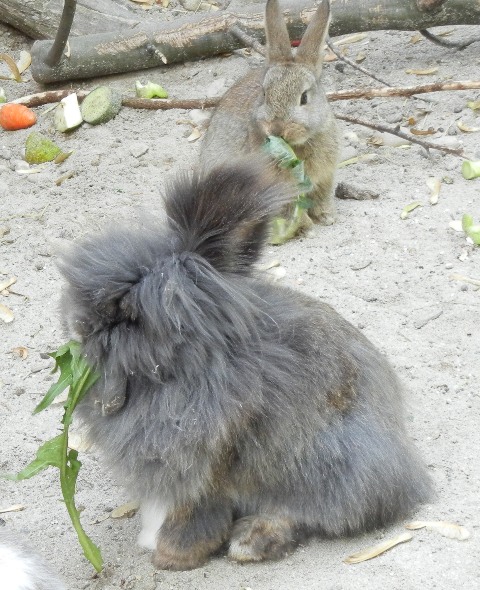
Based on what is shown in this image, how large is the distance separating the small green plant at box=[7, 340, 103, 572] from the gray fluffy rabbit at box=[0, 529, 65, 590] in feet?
1.54

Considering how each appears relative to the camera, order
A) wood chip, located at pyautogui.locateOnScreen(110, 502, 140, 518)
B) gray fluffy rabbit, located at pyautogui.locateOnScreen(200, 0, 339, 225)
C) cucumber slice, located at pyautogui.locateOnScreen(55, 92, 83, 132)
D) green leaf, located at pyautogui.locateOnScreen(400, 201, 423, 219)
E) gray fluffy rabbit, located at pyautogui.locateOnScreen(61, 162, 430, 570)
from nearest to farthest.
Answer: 1. gray fluffy rabbit, located at pyautogui.locateOnScreen(61, 162, 430, 570)
2. wood chip, located at pyautogui.locateOnScreen(110, 502, 140, 518)
3. green leaf, located at pyautogui.locateOnScreen(400, 201, 423, 219)
4. gray fluffy rabbit, located at pyautogui.locateOnScreen(200, 0, 339, 225)
5. cucumber slice, located at pyautogui.locateOnScreen(55, 92, 83, 132)

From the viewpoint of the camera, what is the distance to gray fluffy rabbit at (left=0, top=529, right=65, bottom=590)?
239 centimetres

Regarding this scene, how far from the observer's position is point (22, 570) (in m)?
2.46

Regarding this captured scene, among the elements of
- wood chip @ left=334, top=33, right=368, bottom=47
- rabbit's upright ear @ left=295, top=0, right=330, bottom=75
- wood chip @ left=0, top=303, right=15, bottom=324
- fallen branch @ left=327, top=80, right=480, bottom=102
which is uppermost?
rabbit's upright ear @ left=295, top=0, right=330, bottom=75

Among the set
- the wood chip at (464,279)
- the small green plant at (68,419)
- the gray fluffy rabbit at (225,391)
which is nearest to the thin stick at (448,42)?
the wood chip at (464,279)

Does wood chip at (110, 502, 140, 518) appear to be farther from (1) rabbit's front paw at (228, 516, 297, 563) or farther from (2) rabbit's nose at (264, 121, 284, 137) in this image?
(2) rabbit's nose at (264, 121, 284, 137)

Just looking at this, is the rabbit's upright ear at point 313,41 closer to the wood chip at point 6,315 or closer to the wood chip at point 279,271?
the wood chip at point 279,271

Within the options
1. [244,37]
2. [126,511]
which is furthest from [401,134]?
[126,511]

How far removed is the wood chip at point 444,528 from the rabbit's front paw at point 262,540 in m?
0.42

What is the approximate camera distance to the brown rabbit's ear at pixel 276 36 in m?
5.95

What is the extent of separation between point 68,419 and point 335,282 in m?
2.29

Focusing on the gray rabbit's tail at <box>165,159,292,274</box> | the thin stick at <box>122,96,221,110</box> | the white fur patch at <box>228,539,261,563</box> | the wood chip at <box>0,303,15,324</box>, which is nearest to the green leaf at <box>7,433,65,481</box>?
the white fur patch at <box>228,539,261,563</box>

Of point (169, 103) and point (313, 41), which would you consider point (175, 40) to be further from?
point (313, 41)

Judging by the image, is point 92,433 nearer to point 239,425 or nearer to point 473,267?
point 239,425
